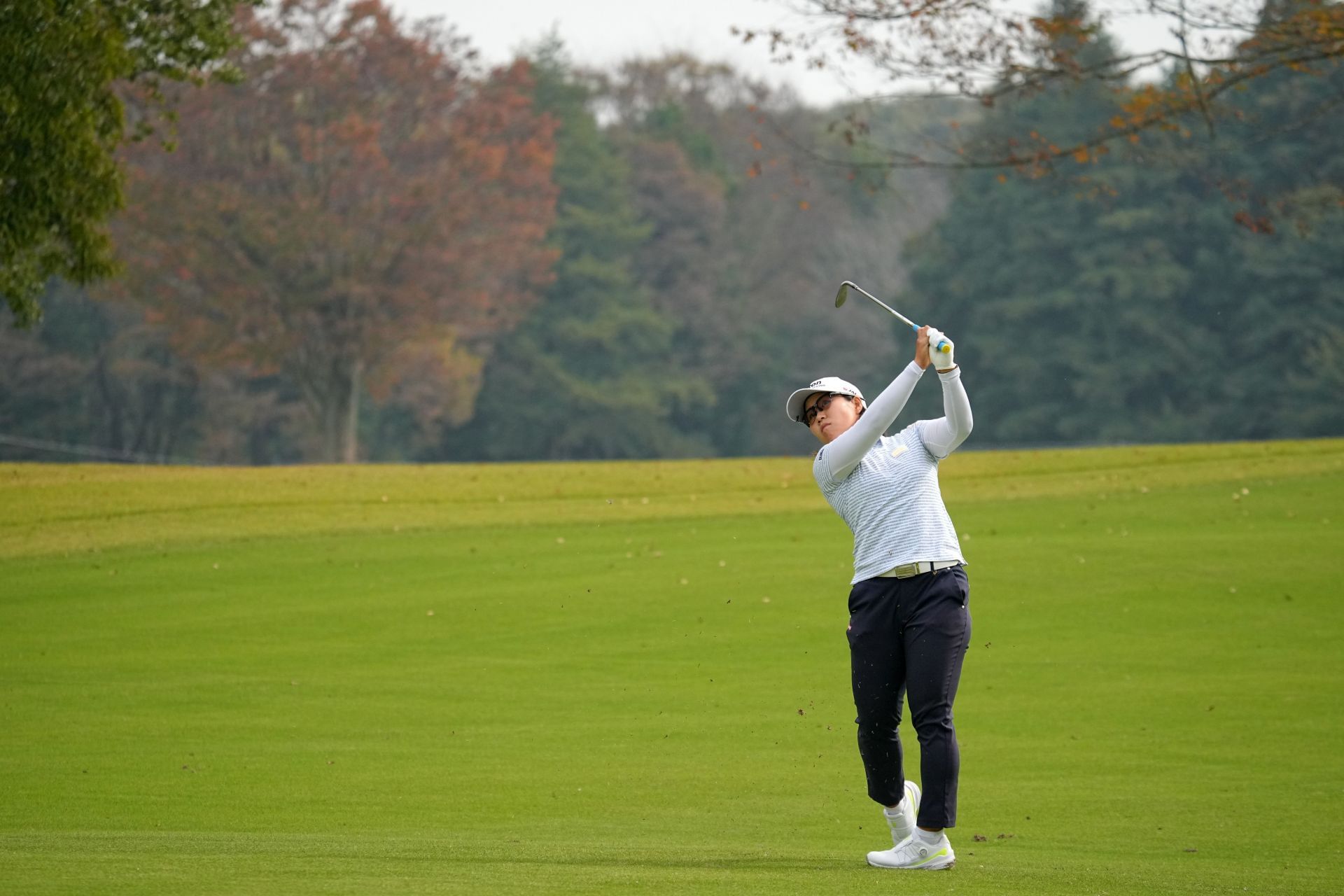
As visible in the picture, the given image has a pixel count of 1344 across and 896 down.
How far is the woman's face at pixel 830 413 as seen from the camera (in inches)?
257

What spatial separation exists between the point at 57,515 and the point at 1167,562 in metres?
13.8

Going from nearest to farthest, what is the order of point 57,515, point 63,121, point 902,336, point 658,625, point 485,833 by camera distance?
point 485,833 < point 658,625 < point 63,121 < point 57,515 < point 902,336

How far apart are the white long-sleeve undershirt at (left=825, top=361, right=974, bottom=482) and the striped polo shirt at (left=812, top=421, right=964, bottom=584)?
0.04 meters

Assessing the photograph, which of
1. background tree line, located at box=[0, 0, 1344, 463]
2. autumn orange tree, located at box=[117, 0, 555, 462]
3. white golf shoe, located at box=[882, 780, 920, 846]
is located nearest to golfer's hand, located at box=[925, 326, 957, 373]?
white golf shoe, located at box=[882, 780, 920, 846]

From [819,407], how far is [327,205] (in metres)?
42.2

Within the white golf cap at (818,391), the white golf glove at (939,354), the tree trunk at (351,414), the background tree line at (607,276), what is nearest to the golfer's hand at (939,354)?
the white golf glove at (939,354)

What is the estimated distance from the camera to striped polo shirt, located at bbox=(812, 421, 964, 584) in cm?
630

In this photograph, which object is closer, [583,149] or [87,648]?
[87,648]

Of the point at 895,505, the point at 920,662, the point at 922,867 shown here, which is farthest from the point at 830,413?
the point at 922,867

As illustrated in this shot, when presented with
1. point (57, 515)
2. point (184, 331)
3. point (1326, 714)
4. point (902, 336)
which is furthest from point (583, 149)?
point (1326, 714)

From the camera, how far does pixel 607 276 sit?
63938 millimetres

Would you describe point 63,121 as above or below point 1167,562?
above

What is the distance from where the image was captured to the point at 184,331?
46531 millimetres

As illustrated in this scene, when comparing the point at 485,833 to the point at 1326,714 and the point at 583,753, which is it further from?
the point at 1326,714
